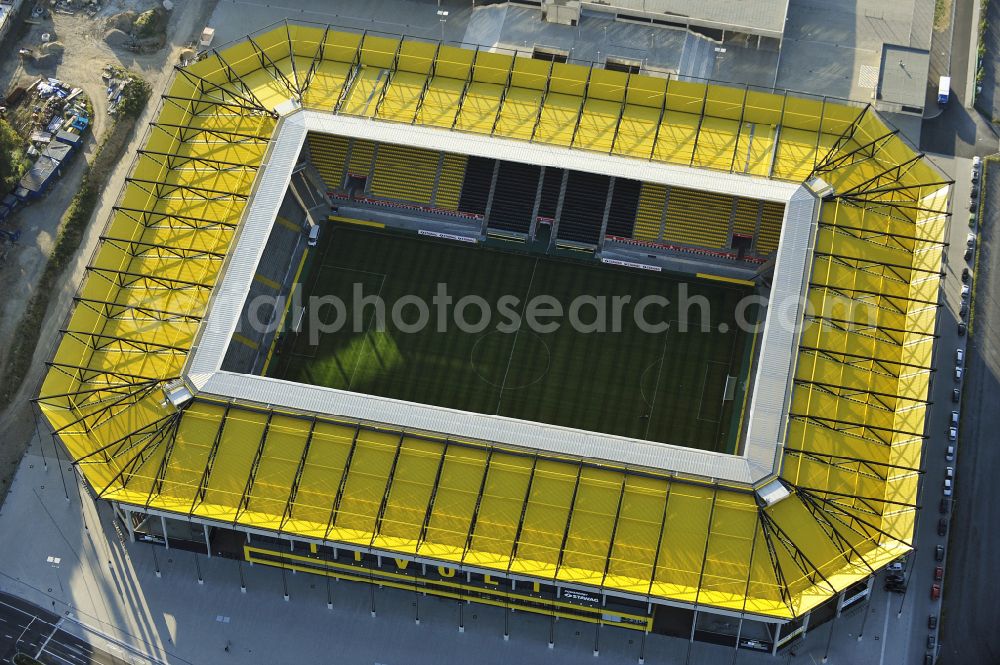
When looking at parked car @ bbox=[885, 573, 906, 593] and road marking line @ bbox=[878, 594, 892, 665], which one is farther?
parked car @ bbox=[885, 573, 906, 593]

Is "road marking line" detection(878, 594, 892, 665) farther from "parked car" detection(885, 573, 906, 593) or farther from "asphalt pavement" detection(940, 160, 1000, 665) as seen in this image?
"asphalt pavement" detection(940, 160, 1000, 665)

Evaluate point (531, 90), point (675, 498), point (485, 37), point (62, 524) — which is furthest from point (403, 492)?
point (485, 37)

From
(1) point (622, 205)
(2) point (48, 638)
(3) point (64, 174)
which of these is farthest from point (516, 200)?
(2) point (48, 638)

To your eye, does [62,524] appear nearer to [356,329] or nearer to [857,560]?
[356,329]

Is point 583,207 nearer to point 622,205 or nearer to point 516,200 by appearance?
point 622,205

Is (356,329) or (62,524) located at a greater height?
(356,329)

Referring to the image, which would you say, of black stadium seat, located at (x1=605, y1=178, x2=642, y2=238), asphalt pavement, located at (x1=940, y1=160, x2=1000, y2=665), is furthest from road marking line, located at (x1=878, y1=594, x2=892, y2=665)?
black stadium seat, located at (x1=605, y1=178, x2=642, y2=238)
